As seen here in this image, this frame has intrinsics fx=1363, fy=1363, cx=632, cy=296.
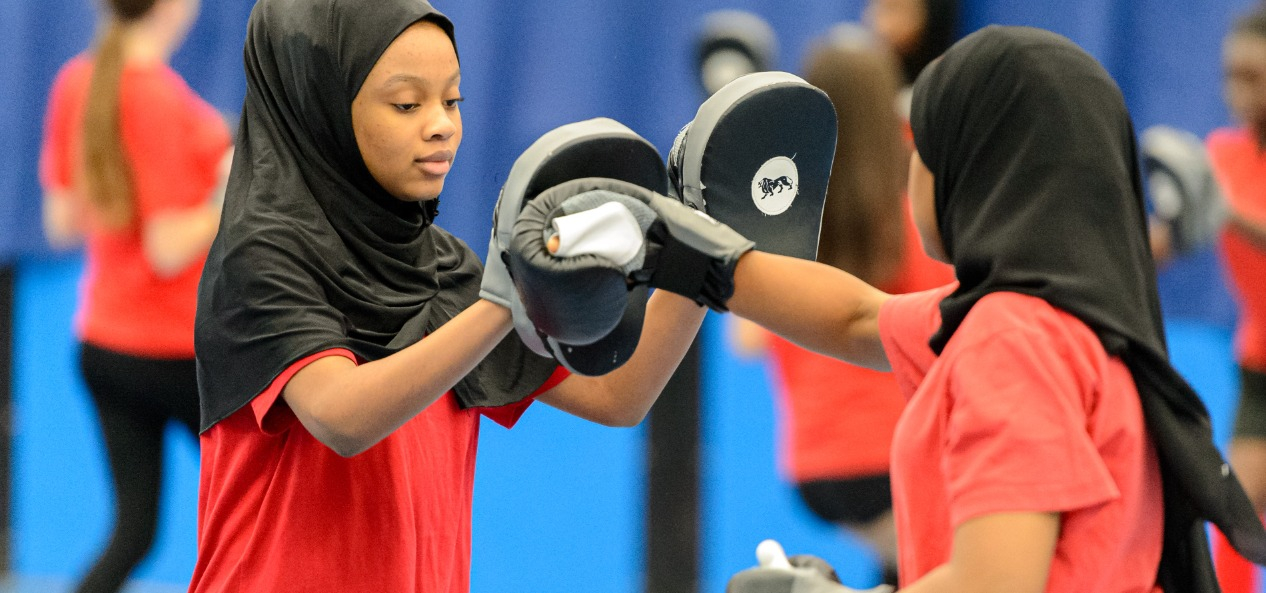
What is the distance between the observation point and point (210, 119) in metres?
2.78

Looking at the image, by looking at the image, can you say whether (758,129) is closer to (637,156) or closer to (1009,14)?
(637,156)

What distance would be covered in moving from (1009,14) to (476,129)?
3.80 ft

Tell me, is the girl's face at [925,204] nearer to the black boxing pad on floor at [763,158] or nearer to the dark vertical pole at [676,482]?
the black boxing pad on floor at [763,158]

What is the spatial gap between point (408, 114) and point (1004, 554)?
0.71 metres

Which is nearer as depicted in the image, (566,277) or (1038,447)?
(1038,447)

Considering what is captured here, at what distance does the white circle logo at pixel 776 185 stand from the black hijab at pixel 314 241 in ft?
0.97

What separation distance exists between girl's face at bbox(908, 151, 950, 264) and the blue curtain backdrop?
1.71m

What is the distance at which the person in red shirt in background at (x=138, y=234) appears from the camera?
264 cm

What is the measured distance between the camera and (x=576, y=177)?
126 centimetres

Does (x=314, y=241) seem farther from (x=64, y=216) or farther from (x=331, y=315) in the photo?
(x=64, y=216)

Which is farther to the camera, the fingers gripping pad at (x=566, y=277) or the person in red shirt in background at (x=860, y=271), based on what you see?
the person in red shirt in background at (x=860, y=271)

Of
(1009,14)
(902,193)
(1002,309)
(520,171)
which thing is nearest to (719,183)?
(520,171)

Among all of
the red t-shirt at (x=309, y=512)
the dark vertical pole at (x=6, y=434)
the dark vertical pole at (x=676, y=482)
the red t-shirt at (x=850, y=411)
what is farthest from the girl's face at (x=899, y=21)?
the dark vertical pole at (x=6, y=434)

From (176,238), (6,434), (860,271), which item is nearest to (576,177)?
(860,271)
